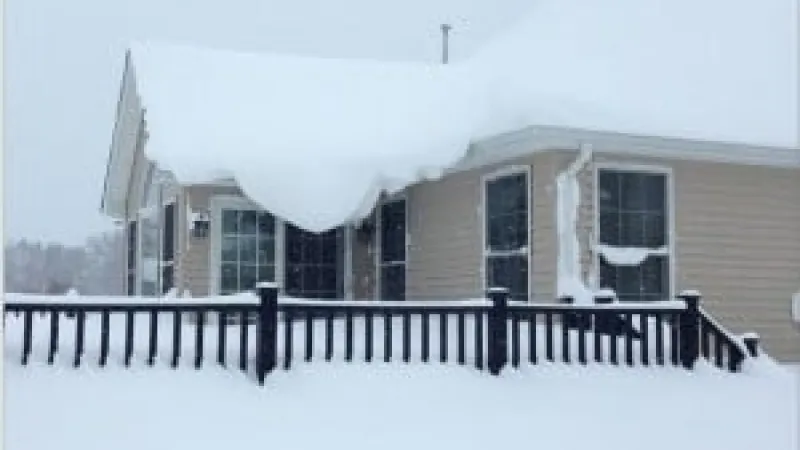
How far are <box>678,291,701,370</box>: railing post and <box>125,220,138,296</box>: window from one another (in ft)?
35.1

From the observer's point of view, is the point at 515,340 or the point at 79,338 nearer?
the point at 79,338

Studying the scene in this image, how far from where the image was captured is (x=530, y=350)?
1112 cm

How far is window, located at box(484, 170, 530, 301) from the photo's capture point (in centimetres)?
1420

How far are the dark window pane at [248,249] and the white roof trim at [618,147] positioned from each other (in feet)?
10.0

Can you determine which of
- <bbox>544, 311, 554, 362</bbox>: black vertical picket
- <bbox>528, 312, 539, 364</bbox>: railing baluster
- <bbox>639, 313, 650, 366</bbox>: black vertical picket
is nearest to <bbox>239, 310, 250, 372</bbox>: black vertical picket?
<bbox>528, 312, 539, 364</bbox>: railing baluster

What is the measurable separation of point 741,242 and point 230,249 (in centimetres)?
655

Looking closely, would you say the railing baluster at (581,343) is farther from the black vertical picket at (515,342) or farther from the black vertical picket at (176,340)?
the black vertical picket at (176,340)

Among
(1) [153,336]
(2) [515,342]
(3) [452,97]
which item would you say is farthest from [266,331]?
(3) [452,97]

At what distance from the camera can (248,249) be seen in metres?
16.0

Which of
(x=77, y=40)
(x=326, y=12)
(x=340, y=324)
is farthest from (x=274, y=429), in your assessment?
(x=326, y=12)

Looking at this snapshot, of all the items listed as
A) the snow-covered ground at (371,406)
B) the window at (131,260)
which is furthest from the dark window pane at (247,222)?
the snow-covered ground at (371,406)

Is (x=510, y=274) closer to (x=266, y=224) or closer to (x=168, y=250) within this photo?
(x=266, y=224)

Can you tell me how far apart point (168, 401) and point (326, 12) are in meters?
80.5

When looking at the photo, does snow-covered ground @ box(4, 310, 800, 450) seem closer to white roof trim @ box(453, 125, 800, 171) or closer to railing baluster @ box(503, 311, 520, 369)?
railing baluster @ box(503, 311, 520, 369)
